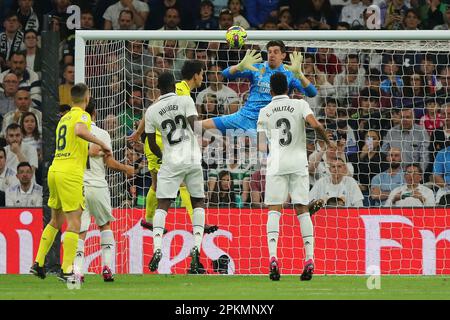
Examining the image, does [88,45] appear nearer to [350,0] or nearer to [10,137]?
[10,137]

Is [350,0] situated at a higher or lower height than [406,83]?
higher

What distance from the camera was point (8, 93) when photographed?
19.6 meters

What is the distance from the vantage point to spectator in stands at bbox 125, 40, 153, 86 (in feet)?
56.5

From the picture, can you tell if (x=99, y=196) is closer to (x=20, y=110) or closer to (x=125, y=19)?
(x=20, y=110)

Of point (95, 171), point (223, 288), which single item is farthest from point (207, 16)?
point (223, 288)

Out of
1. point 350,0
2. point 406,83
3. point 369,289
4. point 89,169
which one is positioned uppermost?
point 350,0

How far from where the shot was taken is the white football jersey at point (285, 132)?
526 inches

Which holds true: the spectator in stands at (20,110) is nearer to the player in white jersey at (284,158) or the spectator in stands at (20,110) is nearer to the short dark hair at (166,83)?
the short dark hair at (166,83)

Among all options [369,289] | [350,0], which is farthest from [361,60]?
[369,289]

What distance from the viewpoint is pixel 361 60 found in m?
18.2

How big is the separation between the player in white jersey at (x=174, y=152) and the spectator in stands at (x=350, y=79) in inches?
172

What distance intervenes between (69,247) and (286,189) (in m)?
2.56

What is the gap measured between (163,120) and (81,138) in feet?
5.09

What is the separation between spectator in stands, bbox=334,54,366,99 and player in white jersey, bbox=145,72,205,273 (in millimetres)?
4360
